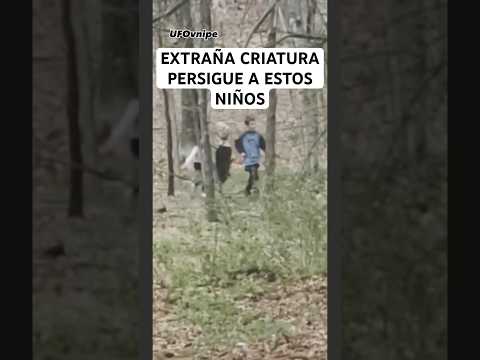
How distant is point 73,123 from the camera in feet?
28.4

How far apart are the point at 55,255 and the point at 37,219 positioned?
327 millimetres

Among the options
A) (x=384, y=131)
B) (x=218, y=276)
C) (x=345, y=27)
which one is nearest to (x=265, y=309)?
(x=218, y=276)

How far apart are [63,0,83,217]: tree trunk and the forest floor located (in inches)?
25.3

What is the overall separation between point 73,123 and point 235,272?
1.77 meters

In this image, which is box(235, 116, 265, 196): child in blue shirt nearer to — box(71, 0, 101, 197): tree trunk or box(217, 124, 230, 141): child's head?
box(217, 124, 230, 141): child's head

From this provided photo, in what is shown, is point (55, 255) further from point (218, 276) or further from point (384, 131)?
point (384, 131)

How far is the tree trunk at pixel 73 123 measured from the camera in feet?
28.3

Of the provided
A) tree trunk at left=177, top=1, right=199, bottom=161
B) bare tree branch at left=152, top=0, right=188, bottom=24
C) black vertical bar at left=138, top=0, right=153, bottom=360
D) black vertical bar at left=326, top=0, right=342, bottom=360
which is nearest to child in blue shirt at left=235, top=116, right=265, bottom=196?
tree trunk at left=177, top=1, right=199, bottom=161

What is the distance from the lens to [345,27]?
8578 millimetres

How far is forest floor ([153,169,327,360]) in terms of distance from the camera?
338 inches

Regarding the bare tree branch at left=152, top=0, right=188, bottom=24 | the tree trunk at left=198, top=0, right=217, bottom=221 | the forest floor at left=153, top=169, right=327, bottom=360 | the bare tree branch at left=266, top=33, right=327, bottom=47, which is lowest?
the forest floor at left=153, top=169, right=327, bottom=360

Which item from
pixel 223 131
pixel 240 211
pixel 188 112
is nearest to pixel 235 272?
pixel 240 211

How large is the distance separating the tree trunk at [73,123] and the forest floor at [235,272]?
0.64 meters

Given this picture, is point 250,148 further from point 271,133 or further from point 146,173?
point 146,173
